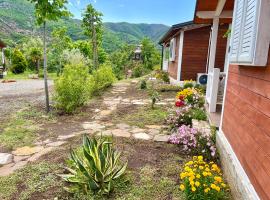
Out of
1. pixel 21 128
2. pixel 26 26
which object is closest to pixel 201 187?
pixel 21 128

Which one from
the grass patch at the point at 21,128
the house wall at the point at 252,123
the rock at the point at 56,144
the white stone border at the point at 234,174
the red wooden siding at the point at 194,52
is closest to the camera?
the house wall at the point at 252,123

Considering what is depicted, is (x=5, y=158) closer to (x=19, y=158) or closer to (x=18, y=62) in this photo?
(x=19, y=158)

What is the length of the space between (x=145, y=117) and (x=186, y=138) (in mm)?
1971

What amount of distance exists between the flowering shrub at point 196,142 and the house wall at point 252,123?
1.60 ft

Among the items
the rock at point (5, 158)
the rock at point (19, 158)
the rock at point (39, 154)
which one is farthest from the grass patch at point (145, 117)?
the rock at point (5, 158)

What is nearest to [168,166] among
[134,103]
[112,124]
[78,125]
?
[112,124]

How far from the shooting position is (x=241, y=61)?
7.49 feet

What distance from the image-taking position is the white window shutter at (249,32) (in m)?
1.94

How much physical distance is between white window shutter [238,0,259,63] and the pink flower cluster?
5.66 feet

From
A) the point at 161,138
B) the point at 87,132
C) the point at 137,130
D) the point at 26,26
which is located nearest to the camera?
the point at 161,138

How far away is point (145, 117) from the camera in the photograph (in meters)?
5.77

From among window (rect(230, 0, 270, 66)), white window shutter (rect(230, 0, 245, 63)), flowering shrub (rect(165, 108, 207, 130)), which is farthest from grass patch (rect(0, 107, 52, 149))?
window (rect(230, 0, 270, 66))

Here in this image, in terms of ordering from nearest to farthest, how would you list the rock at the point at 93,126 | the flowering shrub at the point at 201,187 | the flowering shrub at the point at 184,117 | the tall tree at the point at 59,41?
the flowering shrub at the point at 201,187
the flowering shrub at the point at 184,117
the rock at the point at 93,126
the tall tree at the point at 59,41

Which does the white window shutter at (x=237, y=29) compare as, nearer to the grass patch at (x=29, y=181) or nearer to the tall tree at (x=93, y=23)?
the grass patch at (x=29, y=181)
